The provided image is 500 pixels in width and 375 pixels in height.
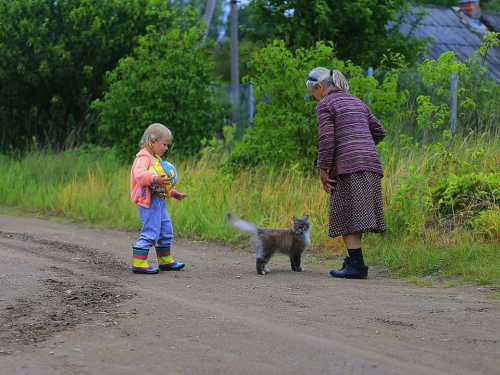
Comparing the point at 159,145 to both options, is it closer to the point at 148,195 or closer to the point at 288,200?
the point at 148,195

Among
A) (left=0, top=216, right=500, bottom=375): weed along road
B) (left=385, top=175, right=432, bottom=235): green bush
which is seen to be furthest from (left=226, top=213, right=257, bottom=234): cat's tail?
(left=385, top=175, right=432, bottom=235): green bush

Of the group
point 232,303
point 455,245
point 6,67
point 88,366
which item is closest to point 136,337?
point 88,366

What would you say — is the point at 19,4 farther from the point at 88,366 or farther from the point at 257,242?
the point at 88,366

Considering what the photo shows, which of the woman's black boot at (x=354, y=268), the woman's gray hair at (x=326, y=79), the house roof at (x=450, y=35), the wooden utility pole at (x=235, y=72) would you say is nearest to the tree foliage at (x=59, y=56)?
the wooden utility pole at (x=235, y=72)

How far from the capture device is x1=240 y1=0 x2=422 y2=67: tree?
66.1 feet

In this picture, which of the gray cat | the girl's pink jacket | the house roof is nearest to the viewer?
the girl's pink jacket

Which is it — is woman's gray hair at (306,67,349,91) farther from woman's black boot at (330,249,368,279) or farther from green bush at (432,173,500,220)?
green bush at (432,173,500,220)

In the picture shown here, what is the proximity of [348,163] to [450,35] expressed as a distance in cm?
2648

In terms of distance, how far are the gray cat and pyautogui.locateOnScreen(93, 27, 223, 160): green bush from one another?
7103 millimetres

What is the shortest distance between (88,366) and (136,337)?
2.29 ft

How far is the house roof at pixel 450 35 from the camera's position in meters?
31.9

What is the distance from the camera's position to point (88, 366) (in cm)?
536

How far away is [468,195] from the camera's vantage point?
1027 cm

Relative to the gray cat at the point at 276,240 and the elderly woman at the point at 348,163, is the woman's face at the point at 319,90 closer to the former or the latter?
the elderly woman at the point at 348,163
